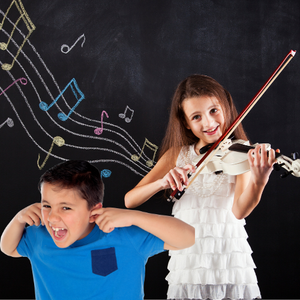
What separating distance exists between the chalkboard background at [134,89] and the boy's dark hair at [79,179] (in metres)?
0.62

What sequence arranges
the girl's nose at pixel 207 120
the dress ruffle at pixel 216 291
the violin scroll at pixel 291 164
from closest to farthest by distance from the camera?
the violin scroll at pixel 291 164, the dress ruffle at pixel 216 291, the girl's nose at pixel 207 120

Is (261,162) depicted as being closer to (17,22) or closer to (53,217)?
(53,217)

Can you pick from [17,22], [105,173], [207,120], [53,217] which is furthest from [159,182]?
[17,22]

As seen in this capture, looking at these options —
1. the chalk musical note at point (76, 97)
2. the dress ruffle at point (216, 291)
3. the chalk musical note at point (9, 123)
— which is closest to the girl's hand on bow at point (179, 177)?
the dress ruffle at point (216, 291)

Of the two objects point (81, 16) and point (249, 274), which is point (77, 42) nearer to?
point (81, 16)

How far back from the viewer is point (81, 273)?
84 centimetres

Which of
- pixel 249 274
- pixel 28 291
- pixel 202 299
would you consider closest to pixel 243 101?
pixel 249 274

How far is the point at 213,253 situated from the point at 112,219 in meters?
0.50

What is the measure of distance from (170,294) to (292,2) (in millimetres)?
1480

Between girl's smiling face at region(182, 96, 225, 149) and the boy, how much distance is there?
0.47 metres

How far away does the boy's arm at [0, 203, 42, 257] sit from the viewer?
851 millimetres

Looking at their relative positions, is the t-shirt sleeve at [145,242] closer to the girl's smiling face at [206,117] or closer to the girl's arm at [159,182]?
the girl's arm at [159,182]

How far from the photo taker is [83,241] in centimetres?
88

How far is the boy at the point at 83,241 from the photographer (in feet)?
2.71
